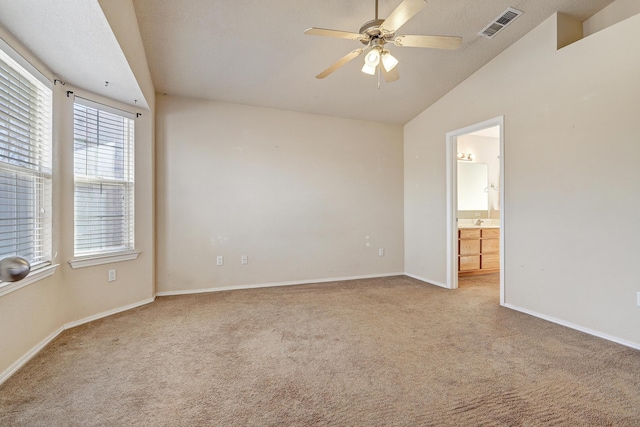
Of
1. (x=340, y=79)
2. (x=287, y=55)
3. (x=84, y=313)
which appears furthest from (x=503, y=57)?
(x=84, y=313)

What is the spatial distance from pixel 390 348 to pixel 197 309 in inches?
83.3

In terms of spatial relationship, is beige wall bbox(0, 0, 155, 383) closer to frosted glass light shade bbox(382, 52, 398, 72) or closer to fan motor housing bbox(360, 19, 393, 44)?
fan motor housing bbox(360, 19, 393, 44)

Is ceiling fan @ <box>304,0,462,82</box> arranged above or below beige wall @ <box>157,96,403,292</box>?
above

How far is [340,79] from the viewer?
3.76 m

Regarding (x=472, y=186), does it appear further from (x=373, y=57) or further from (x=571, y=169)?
(x=373, y=57)

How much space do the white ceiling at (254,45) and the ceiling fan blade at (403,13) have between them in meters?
0.79

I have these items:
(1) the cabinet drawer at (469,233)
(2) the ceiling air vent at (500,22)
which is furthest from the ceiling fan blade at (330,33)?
(1) the cabinet drawer at (469,233)

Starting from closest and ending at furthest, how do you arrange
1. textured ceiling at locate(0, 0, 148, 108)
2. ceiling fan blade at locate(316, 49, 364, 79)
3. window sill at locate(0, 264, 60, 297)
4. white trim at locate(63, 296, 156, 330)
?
textured ceiling at locate(0, 0, 148, 108), window sill at locate(0, 264, 60, 297), ceiling fan blade at locate(316, 49, 364, 79), white trim at locate(63, 296, 156, 330)

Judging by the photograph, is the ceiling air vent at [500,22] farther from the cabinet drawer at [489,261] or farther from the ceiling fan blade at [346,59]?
the cabinet drawer at [489,261]

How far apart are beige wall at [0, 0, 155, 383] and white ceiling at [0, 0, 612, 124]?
172 millimetres

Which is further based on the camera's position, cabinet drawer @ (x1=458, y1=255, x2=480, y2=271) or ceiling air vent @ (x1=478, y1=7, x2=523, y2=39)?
cabinet drawer @ (x1=458, y1=255, x2=480, y2=271)

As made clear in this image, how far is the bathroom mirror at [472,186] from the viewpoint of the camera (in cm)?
561

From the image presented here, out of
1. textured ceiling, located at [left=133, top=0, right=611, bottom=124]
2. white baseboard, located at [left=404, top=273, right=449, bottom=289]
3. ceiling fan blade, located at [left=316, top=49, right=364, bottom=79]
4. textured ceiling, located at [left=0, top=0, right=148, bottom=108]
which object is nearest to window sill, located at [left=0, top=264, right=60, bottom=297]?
textured ceiling, located at [left=0, top=0, right=148, bottom=108]

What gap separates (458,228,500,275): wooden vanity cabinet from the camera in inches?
192
